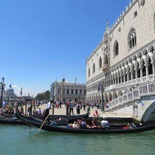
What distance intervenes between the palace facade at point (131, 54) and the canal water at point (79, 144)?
11.9 feet

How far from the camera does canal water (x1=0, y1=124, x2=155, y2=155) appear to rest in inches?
282

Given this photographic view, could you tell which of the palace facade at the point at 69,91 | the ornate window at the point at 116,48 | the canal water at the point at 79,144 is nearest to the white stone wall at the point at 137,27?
the ornate window at the point at 116,48

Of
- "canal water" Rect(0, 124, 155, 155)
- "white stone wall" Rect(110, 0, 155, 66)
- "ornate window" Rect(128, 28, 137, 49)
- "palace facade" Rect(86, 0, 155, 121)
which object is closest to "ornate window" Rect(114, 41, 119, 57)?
"palace facade" Rect(86, 0, 155, 121)

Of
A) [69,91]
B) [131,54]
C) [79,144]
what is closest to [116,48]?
[131,54]

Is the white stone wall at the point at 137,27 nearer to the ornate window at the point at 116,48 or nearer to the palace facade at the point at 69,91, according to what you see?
the ornate window at the point at 116,48

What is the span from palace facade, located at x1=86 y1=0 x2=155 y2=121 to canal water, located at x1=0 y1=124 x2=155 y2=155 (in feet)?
11.9

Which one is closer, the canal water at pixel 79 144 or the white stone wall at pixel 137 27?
the canal water at pixel 79 144

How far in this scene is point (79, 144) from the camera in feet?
27.7

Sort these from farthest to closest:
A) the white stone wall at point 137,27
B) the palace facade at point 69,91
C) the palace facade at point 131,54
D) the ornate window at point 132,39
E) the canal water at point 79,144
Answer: the palace facade at point 69,91, the ornate window at point 132,39, the white stone wall at point 137,27, the palace facade at point 131,54, the canal water at point 79,144

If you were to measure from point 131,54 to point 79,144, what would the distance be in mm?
14924

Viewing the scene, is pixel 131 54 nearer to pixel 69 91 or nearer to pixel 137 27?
pixel 137 27

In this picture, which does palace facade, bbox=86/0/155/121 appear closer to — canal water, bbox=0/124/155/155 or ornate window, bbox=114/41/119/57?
ornate window, bbox=114/41/119/57

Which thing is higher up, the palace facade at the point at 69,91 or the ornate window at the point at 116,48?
the ornate window at the point at 116,48

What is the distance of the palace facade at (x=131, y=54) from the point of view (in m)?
16.8
